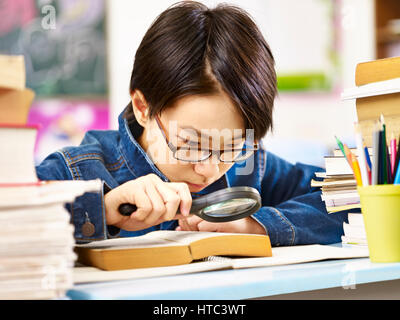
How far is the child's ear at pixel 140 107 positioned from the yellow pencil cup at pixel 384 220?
0.51 m

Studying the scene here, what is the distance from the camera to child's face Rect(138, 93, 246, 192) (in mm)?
951

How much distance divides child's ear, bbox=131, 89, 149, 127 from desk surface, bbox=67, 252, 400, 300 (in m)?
0.51

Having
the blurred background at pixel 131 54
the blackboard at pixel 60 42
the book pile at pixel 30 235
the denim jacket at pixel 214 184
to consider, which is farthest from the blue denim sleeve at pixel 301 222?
the blackboard at pixel 60 42

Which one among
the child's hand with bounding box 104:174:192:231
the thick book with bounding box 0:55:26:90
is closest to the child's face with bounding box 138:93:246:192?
the child's hand with bounding box 104:174:192:231

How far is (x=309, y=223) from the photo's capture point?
3.14 feet

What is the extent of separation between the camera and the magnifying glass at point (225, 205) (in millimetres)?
742

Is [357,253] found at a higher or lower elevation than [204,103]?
lower

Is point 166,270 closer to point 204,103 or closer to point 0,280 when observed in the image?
point 0,280

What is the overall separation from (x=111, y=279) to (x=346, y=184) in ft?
1.48

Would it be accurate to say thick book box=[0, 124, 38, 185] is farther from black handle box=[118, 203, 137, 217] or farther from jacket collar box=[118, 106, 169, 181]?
jacket collar box=[118, 106, 169, 181]

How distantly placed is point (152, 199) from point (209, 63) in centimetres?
36

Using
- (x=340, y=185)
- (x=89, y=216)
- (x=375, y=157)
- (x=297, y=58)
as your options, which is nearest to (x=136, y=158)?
(x=89, y=216)

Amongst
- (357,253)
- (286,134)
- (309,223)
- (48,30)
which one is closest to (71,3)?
(48,30)

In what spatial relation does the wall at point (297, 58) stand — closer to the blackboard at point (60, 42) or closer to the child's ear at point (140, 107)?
the blackboard at point (60, 42)
